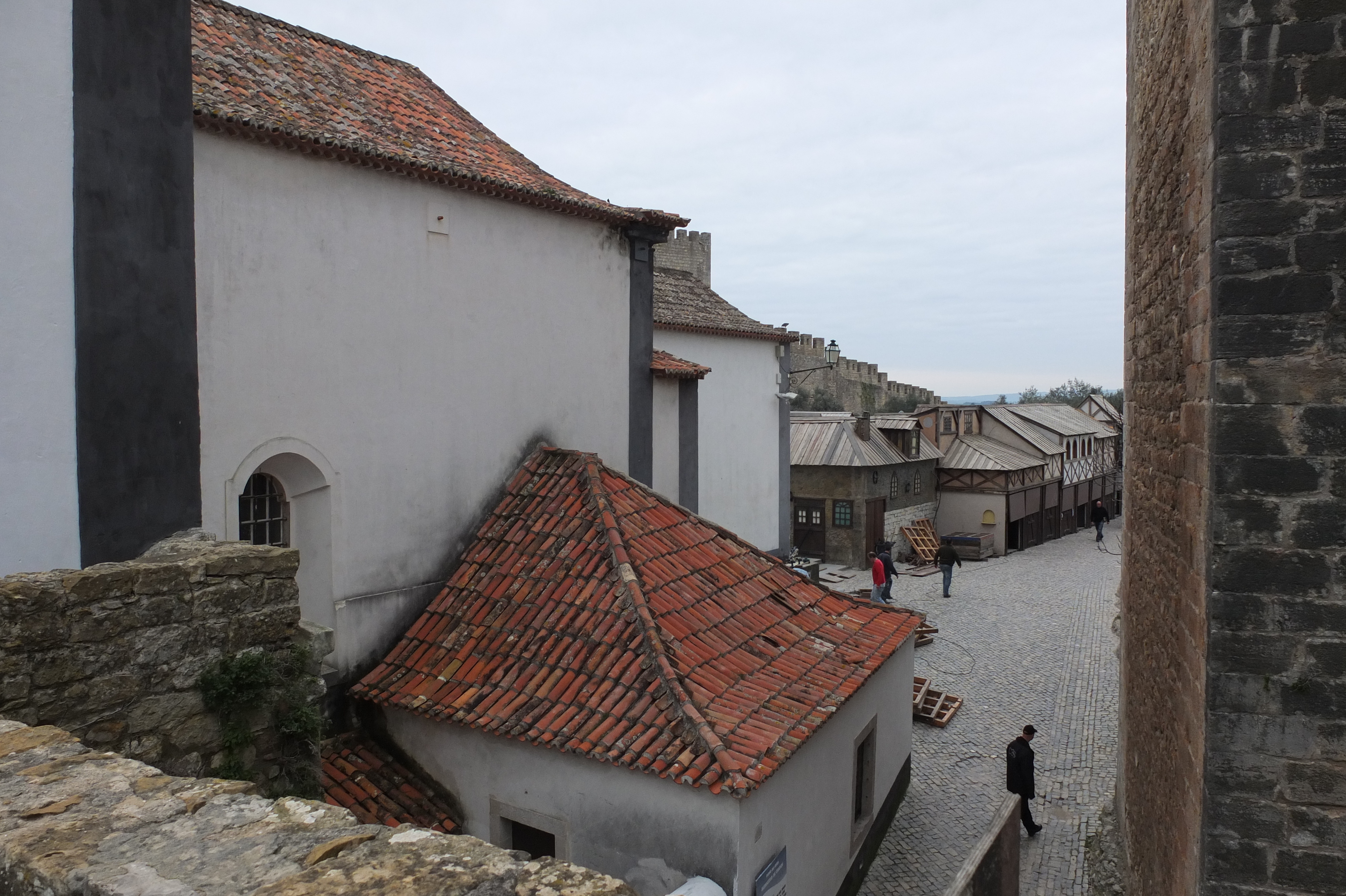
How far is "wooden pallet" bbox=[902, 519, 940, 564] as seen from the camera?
30.2 meters

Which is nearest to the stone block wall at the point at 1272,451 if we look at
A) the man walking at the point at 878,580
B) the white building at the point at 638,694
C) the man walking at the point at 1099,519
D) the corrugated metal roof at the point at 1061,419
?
the white building at the point at 638,694

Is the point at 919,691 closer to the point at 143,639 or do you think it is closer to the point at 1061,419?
the point at 143,639

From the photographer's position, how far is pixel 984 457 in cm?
3300

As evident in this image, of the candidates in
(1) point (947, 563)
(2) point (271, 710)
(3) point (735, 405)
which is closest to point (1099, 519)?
(1) point (947, 563)

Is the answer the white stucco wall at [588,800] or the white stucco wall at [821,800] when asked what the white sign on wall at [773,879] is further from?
the white stucco wall at [588,800]

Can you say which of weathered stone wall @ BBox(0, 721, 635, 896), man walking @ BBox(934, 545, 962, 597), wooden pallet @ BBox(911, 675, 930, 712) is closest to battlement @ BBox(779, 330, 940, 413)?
man walking @ BBox(934, 545, 962, 597)

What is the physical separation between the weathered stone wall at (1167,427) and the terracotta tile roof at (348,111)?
19.8 feet

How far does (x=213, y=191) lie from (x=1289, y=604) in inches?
303

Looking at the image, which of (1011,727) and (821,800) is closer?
(821,800)

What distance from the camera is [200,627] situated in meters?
4.61

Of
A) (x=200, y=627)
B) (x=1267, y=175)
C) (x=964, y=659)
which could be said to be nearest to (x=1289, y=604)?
(x=1267, y=175)

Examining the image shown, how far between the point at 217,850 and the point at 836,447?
90.7ft

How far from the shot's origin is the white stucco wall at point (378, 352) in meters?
7.19

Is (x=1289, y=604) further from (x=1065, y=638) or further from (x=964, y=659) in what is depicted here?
(x=1065, y=638)
